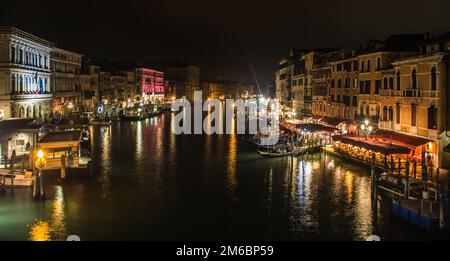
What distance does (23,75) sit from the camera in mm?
37531

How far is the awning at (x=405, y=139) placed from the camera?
24.7m

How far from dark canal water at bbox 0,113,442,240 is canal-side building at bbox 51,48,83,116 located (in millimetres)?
22301

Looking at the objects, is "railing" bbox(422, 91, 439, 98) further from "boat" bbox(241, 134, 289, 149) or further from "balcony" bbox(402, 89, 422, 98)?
"boat" bbox(241, 134, 289, 149)

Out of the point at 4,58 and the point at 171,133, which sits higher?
the point at 4,58

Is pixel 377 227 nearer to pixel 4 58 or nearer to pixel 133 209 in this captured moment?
pixel 133 209

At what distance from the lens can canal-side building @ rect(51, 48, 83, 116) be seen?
5081 cm

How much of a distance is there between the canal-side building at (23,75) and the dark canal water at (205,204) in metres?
8.44

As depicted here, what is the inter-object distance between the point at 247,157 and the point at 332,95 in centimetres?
1304

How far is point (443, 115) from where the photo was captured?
77.6ft

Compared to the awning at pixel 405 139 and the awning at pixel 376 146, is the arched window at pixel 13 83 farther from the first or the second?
the awning at pixel 405 139

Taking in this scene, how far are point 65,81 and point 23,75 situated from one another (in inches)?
729

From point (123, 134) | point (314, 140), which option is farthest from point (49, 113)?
point (314, 140)

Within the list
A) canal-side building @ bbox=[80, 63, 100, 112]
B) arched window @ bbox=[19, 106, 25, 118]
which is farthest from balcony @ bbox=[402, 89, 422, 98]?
canal-side building @ bbox=[80, 63, 100, 112]

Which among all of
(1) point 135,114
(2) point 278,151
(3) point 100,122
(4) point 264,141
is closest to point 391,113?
(2) point 278,151
